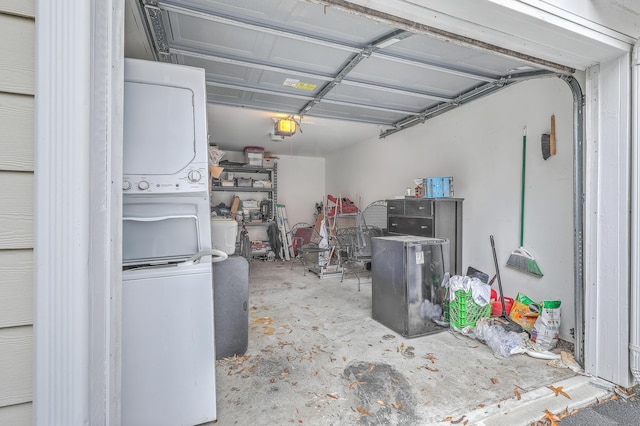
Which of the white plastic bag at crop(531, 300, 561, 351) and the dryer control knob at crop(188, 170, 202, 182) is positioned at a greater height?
the dryer control knob at crop(188, 170, 202, 182)

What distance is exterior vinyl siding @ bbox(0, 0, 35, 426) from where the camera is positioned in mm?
618

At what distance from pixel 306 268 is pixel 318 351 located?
324cm

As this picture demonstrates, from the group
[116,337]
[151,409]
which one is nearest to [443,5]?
[116,337]

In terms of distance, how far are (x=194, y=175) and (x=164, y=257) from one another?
0.46 metres

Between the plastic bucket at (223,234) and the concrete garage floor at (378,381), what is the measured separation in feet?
2.90

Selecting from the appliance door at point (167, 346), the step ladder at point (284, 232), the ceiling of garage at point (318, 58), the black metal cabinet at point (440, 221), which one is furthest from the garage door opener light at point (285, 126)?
the appliance door at point (167, 346)

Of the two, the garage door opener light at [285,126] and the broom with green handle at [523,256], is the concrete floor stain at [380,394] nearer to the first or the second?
the broom with green handle at [523,256]

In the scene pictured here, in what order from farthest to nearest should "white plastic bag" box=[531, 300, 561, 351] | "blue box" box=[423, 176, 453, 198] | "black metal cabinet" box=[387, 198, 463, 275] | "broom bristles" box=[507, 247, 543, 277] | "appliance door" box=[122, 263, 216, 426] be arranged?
"blue box" box=[423, 176, 453, 198] → "black metal cabinet" box=[387, 198, 463, 275] → "broom bristles" box=[507, 247, 543, 277] → "white plastic bag" box=[531, 300, 561, 351] → "appliance door" box=[122, 263, 216, 426]

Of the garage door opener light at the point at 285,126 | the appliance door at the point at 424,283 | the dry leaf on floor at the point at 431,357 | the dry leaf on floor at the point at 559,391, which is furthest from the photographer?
the garage door opener light at the point at 285,126

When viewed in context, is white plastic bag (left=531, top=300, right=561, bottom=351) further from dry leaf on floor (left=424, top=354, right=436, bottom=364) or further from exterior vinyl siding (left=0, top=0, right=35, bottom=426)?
exterior vinyl siding (left=0, top=0, right=35, bottom=426)

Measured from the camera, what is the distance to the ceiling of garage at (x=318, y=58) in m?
1.91

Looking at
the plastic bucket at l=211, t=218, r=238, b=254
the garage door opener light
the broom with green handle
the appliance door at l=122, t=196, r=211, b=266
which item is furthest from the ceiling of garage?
the plastic bucket at l=211, t=218, r=238, b=254

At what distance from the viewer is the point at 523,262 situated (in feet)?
9.41

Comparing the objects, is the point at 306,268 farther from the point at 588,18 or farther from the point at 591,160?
the point at 588,18
